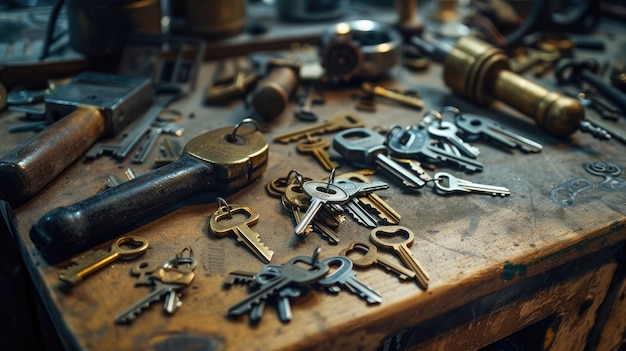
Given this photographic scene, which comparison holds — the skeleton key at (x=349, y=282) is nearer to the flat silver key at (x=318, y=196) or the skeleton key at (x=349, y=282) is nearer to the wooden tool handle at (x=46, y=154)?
the flat silver key at (x=318, y=196)

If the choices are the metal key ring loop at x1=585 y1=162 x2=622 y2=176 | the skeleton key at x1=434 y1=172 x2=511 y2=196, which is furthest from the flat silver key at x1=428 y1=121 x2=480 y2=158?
the metal key ring loop at x1=585 y1=162 x2=622 y2=176

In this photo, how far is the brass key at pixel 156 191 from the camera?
1.05 meters

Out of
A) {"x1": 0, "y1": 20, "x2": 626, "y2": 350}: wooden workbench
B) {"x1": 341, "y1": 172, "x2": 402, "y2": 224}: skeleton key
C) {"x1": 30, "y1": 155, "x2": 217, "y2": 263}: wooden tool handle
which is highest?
{"x1": 30, "y1": 155, "x2": 217, "y2": 263}: wooden tool handle

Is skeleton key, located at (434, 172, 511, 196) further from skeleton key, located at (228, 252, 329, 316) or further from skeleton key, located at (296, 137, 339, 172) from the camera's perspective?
skeleton key, located at (228, 252, 329, 316)

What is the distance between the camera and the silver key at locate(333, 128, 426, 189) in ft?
4.56

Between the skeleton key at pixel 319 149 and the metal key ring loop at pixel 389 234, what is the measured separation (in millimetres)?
288

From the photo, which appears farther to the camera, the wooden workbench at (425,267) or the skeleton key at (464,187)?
the skeleton key at (464,187)

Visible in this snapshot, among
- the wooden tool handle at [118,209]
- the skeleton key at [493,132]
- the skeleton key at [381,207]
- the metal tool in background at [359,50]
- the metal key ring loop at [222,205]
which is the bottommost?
the skeleton key at [381,207]

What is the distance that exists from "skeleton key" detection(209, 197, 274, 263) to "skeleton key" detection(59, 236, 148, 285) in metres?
0.15

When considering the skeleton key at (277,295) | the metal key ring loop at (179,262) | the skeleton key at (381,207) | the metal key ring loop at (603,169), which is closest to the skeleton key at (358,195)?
the skeleton key at (381,207)

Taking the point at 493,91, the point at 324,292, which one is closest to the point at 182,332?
the point at 324,292

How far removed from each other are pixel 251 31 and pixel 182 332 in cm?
148

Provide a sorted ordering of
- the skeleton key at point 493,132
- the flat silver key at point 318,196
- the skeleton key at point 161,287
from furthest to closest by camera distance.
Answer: the skeleton key at point 493,132, the flat silver key at point 318,196, the skeleton key at point 161,287

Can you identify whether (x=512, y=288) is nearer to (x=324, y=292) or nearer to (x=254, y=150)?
(x=324, y=292)
